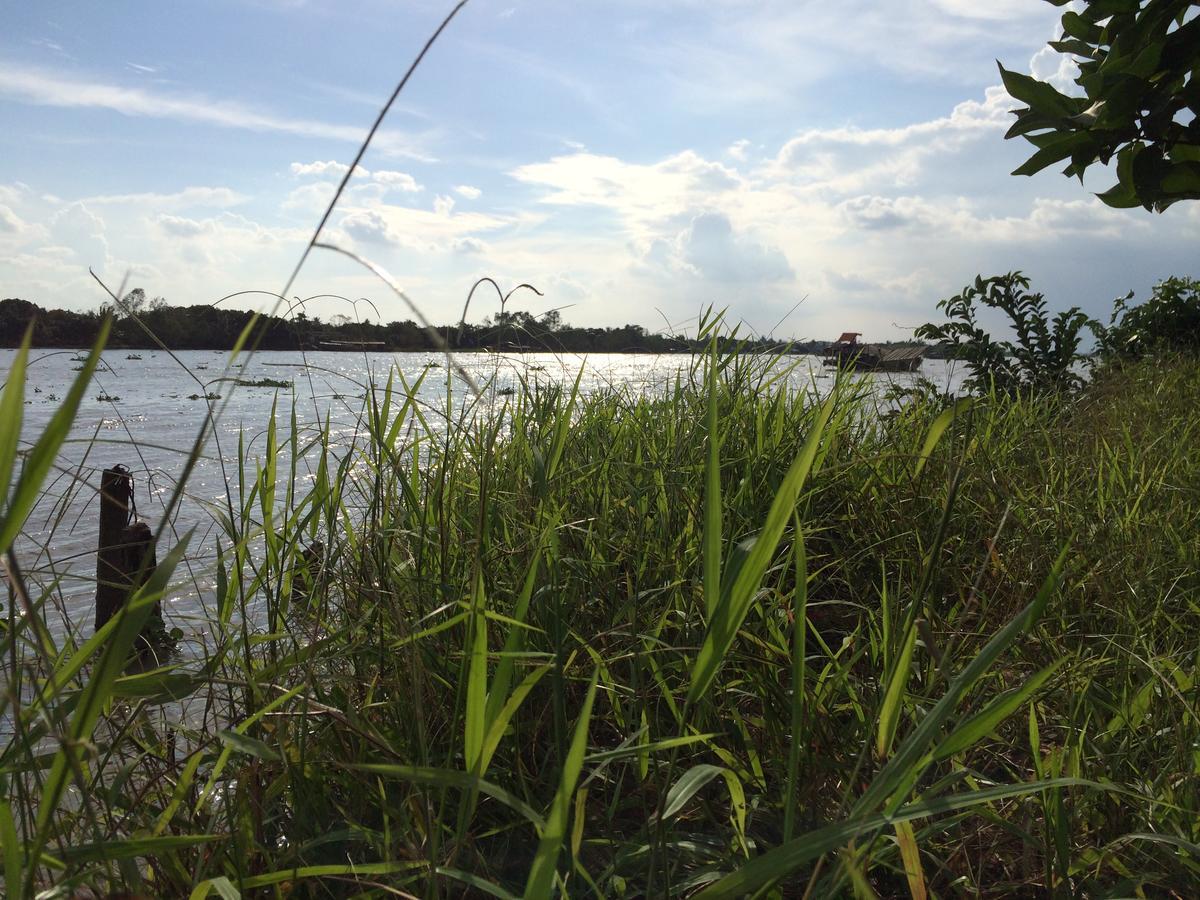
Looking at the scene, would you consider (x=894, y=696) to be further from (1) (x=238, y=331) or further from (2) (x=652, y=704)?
(1) (x=238, y=331)

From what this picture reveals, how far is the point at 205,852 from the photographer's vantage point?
1.36 meters

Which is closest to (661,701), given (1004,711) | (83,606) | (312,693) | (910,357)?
(312,693)

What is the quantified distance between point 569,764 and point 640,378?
3.47 meters

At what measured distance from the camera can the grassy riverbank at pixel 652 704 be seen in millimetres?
1026

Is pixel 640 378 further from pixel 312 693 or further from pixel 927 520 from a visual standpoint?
pixel 312 693

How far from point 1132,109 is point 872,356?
2.52 m

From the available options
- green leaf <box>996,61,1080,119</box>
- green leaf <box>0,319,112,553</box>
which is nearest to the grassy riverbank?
green leaf <box>0,319,112,553</box>

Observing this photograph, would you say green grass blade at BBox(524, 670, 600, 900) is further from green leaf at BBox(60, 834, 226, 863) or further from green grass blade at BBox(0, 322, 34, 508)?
green grass blade at BBox(0, 322, 34, 508)

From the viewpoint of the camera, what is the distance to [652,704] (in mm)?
1946

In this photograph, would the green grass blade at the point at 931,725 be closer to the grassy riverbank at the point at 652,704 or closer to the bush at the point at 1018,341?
the grassy riverbank at the point at 652,704

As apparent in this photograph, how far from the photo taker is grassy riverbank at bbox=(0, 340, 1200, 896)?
3.37ft

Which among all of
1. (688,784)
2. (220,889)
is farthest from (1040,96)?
(220,889)

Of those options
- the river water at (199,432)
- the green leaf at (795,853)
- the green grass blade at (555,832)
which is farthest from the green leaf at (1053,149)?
the green grass blade at (555,832)

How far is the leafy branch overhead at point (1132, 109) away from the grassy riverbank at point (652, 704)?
1028mm
